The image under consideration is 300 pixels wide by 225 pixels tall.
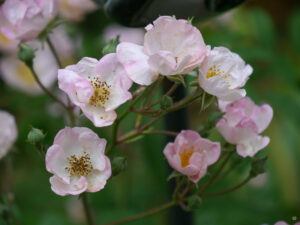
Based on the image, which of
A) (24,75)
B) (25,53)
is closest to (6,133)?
(25,53)

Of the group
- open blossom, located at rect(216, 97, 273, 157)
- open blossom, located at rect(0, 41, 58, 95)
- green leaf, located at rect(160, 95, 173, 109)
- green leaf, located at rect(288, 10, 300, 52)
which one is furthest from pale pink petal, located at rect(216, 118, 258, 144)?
open blossom, located at rect(0, 41, 58, 95)

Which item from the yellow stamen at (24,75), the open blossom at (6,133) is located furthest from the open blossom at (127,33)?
the open blossom at (6,133)

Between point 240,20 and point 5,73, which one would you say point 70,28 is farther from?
point 240,20

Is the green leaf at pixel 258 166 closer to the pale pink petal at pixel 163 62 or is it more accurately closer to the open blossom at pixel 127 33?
the pale pink petal at pixel 163 62

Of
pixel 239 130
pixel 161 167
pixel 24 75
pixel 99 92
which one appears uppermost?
pixel 99 92

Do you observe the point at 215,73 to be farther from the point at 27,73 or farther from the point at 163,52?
the point at 27,73

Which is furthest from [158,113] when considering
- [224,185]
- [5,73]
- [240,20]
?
[240,20]
